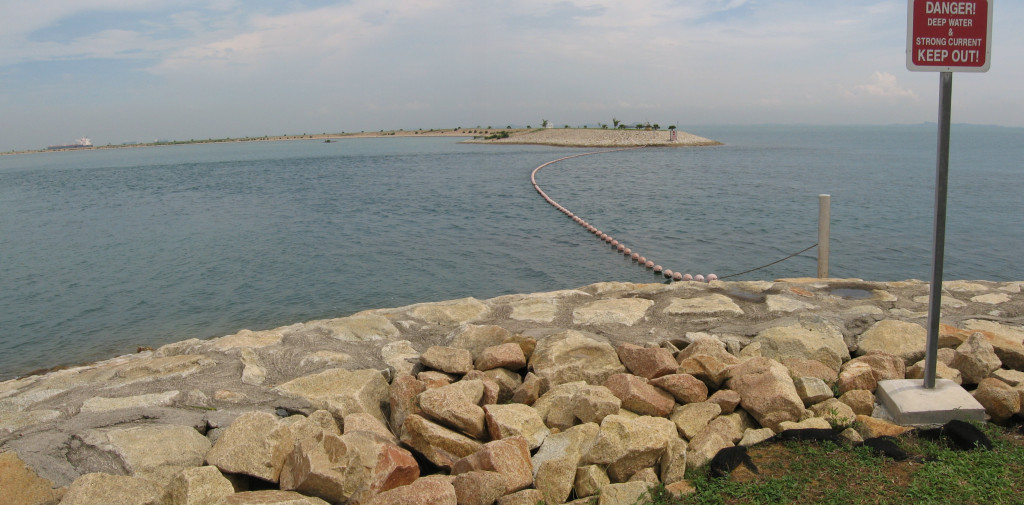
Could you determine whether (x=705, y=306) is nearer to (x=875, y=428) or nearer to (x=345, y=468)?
(x=875, y=428)

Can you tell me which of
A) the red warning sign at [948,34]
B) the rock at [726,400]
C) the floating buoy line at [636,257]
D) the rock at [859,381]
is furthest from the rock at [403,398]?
the floating buoy line at [636,257]

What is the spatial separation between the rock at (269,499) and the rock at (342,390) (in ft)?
3.36

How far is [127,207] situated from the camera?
27.4m

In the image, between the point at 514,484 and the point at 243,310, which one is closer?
the point at 514,484

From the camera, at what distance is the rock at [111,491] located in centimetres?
313

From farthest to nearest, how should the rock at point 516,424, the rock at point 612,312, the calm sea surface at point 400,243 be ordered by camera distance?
the calm sea surface at point 400,243 → the rock at point 612,312 → the rock at point 516,424

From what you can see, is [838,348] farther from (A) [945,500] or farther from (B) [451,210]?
(B) [451,210]

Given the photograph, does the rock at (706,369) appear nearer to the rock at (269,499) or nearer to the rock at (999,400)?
the rock at (999,400)

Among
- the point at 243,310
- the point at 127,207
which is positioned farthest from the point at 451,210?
the point at 127,207

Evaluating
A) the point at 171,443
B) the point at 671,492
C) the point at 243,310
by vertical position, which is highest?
the point at 171,443

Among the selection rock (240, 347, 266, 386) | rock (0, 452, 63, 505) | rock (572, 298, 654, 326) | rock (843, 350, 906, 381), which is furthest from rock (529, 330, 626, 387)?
rock (0, 452, 63, 505)

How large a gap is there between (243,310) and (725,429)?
9438mm

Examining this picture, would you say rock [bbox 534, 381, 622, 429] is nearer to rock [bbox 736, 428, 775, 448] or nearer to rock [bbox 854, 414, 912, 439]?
rock [bbox 736, 428, 775, 448]

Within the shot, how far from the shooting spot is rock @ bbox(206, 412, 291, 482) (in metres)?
3.55
